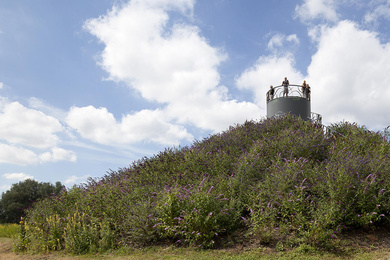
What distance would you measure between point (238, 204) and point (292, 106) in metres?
12.2

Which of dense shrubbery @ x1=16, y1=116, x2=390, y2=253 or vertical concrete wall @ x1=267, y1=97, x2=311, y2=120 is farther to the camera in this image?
vertical concrete wall @ x1=267, y1=97, x2=311, y2=120

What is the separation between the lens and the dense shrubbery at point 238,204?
233 inches

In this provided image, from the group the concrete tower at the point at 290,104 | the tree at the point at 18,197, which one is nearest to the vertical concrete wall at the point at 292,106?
the concrete tower at the point at 290,104

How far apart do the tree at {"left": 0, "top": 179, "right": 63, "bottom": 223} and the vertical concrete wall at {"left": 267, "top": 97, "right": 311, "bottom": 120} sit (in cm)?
2083

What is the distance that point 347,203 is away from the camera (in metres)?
6.09

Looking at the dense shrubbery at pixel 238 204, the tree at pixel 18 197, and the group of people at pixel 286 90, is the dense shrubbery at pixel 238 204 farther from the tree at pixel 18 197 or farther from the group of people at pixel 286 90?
the tree at pixel 18 197

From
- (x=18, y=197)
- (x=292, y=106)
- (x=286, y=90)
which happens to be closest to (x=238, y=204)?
(x=292, y=106)

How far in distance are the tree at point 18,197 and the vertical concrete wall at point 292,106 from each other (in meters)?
20.8

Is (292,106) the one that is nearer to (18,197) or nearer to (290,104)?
(290,104)

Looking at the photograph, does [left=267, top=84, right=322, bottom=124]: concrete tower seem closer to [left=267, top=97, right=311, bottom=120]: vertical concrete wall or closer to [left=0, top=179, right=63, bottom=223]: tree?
[left=267, top=97, right=311, bottom=120]: vertical concrete wall

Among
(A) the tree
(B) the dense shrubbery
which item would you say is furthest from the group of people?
(A) the tree

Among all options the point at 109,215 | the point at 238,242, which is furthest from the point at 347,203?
the point at 109,215

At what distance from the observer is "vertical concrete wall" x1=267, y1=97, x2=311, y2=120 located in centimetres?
1736

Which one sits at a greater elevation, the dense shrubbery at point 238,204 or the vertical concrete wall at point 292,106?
the vertical concrete wall at point 292,106
